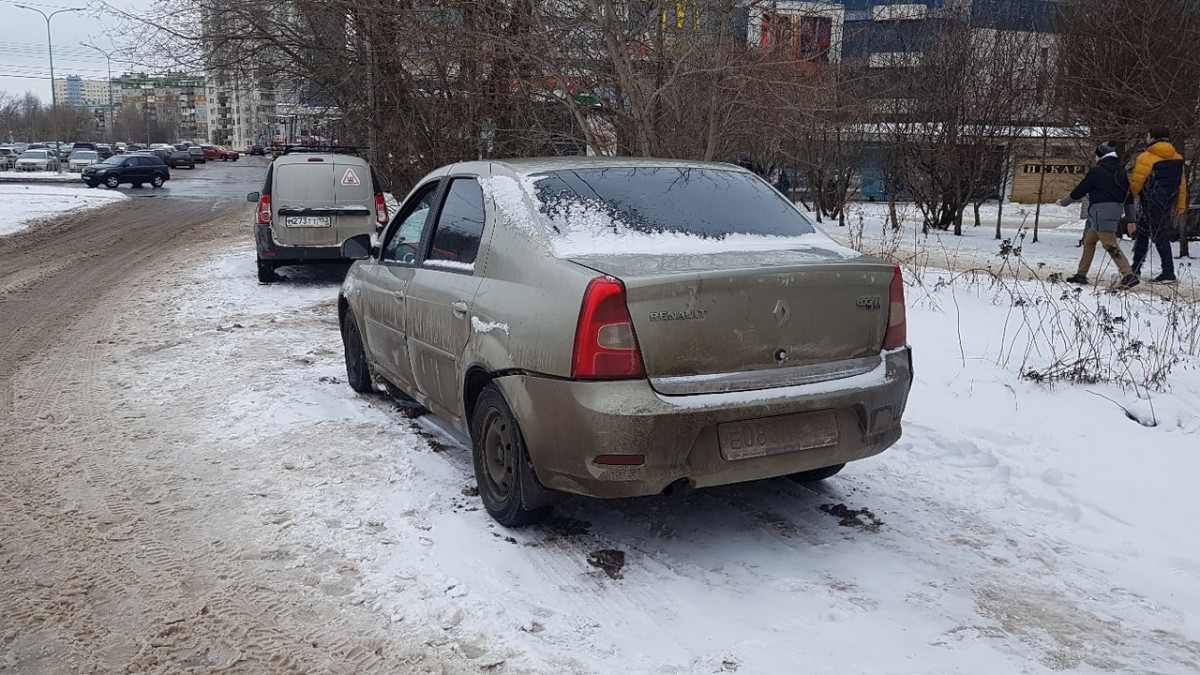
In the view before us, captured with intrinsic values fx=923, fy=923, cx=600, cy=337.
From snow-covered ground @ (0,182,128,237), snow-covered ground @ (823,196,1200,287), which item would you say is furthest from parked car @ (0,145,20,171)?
snow-covered ground @ (823,196,1200,287)

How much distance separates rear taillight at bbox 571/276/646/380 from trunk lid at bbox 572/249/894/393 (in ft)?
0.13

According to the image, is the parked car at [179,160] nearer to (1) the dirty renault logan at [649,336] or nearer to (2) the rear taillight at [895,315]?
(1) the dirty renault logan at [649,336]

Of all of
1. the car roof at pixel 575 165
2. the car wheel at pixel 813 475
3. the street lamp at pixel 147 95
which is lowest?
the car wheel at pixel 813 475

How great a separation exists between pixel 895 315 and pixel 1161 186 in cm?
930

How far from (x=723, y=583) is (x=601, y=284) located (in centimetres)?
127

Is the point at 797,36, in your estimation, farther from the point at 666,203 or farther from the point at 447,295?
the point at 447,295

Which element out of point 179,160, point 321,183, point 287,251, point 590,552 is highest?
point 179,160

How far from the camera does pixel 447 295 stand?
4.55m

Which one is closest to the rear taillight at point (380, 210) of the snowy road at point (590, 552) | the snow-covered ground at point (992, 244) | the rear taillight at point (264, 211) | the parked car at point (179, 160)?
the rear taillight at point (264, 211)

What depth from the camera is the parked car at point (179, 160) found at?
65750mm

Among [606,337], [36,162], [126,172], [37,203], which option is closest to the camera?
[606,337]

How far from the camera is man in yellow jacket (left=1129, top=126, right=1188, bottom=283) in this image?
11.2 metres

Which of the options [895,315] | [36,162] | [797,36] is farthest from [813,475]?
[36,162]

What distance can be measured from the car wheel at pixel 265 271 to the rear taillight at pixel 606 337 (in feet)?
31.6
